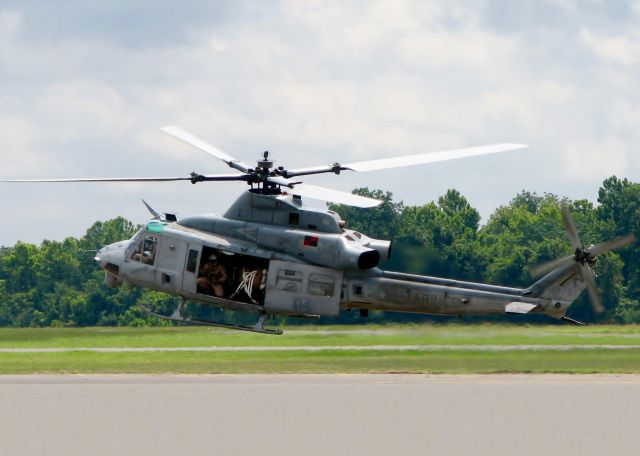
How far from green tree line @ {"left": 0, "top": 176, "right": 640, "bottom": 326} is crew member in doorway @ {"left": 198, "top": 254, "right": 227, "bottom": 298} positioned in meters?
6.50

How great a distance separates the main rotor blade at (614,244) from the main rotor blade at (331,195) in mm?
6945

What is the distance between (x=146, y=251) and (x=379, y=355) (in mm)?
11551

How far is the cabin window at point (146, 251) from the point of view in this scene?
39.5 metres

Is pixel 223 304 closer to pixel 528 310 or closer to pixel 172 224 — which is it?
pixel 172 224

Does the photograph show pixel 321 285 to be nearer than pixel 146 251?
Yes

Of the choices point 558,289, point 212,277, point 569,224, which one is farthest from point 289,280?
point 569,224

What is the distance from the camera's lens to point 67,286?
5187 inches

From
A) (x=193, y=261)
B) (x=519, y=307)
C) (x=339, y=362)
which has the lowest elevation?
(x=339, y=362)

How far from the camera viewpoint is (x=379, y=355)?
47.2 m

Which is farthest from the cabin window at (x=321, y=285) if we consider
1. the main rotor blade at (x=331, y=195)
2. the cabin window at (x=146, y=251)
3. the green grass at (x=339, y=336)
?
the green grass at (x=339, y=336)

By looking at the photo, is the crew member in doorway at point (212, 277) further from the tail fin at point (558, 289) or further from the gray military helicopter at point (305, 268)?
the tail fin at point (558, 289)

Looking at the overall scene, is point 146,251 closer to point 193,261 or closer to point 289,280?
point 193,261
